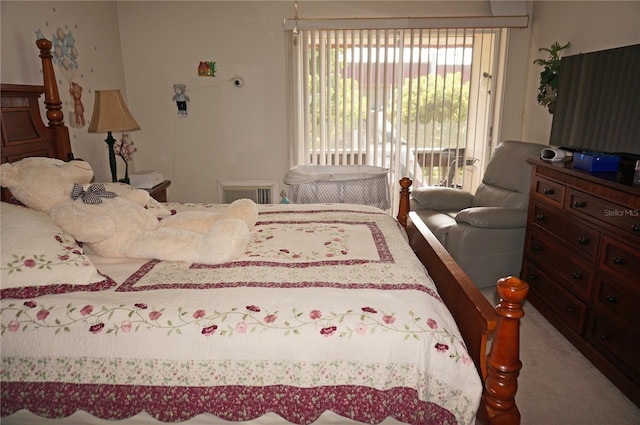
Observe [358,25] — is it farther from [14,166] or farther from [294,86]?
[14,166]

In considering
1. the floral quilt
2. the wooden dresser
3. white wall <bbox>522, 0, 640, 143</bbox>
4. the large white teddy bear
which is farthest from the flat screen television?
the large white teddy bear

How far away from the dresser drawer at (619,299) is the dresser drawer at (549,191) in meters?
0.54

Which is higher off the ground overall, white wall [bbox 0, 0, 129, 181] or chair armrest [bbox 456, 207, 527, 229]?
white wall [bbox 0, 0, 129, 181]

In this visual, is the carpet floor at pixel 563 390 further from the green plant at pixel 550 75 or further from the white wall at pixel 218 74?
the white wall at pixel 218 74

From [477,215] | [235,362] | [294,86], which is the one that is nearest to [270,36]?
[294,86]

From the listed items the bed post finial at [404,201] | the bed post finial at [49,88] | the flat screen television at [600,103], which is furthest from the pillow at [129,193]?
the flat screen television at [600,103]

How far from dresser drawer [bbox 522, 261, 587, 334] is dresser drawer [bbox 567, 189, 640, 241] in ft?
1.57

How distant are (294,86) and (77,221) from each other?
2.76m

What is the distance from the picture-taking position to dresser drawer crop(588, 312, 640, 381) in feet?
6.12

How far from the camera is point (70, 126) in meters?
3.03

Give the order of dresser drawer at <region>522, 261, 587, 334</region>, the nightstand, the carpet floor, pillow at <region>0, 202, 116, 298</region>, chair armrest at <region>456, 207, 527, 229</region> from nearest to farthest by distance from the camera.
Result: pillow at <region>0, 202, 116, 298</region> < the carpet floor < dresser drawer at <region>522, 261, 587, 334</region> < chair armrest at <region>456, 207, 527, 229</region> < the nightstand

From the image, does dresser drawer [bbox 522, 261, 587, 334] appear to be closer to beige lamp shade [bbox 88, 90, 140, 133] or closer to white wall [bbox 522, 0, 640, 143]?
white wall [bbox 522, 0, 640, 143]

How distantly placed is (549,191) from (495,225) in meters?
0.45

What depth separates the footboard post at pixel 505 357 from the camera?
1116 mm
